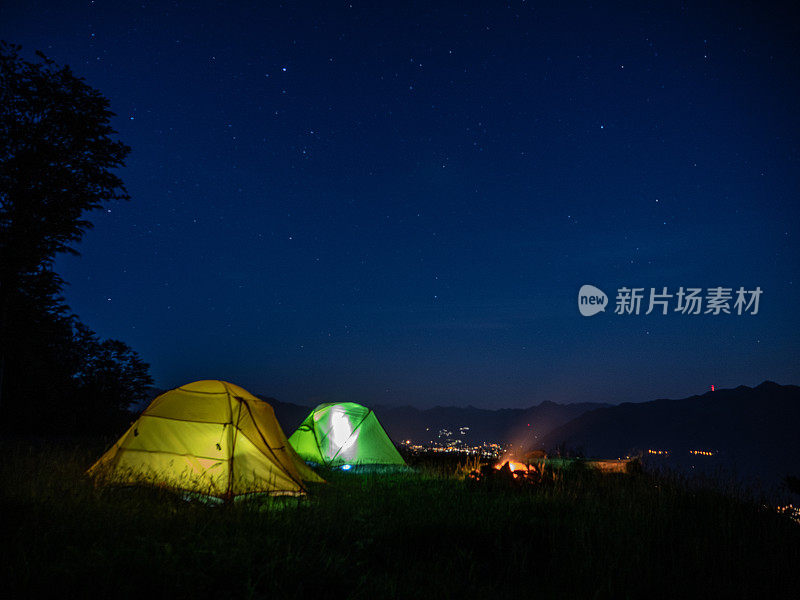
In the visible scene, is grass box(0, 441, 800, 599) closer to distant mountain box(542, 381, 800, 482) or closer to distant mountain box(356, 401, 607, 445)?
distant mountain box(356, 401, 607, 445)

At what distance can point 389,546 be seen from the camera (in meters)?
5.04

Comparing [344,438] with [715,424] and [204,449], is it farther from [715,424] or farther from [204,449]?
[715,424]

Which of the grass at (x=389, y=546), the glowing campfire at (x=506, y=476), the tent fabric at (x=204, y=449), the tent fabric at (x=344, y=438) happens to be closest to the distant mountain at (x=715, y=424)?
the tent fabric at (x=344, y=438)

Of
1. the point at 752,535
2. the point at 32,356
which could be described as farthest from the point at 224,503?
the point at 32,356

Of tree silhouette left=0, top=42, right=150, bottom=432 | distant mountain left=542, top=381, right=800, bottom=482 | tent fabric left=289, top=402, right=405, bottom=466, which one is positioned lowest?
distant mountain left=542, top=381, right=800, bottom=482

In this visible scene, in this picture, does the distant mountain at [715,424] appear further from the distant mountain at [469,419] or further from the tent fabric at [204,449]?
the tent fabric at [204,449]

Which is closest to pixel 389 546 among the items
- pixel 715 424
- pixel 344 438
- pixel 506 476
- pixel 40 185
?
pixel 506 476

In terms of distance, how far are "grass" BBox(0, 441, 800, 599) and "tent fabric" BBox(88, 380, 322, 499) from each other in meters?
0.70

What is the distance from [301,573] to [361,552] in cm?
106

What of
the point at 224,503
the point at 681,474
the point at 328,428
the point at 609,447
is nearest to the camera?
the point at 224,503

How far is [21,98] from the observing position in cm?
1447

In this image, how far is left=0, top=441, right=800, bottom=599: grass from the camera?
358 cm

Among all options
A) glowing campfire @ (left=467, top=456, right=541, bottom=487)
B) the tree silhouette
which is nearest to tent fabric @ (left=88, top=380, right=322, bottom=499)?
glowing campfire @ (left=467, top=456, right=541, bottom=487)

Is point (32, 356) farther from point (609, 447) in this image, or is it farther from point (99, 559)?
point (609, 447)
